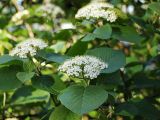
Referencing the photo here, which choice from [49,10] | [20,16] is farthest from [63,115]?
[49,10]

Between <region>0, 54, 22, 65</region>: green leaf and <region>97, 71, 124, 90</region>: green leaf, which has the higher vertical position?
<region>0, 54, 22, 65</region>: green leaf

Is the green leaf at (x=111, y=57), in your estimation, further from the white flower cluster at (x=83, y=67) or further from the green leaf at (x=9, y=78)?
the green leaf at (x=9, y=78)

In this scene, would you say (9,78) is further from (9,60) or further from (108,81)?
(108,81)

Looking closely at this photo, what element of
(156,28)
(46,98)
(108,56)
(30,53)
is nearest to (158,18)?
(156,28)

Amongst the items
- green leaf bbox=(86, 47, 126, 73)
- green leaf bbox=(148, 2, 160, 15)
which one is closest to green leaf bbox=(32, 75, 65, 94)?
green leaf bbox=(86, 47, 126, 73)

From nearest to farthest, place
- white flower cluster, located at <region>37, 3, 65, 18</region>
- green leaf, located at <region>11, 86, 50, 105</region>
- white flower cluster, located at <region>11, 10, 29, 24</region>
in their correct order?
green leaf, located at <region>11, 86, 50, 105</region> → white flower cluster, located at <region>11, 10, 29, 24</region> → white flower cluster, located at <region>37, 3, 65, 18</region>

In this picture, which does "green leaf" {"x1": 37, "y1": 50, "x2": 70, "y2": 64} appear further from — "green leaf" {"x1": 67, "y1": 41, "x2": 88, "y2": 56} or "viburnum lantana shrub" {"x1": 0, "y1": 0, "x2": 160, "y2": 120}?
"green leaf" {"x1": 67, "y1": 41, "x2": 88, "y2": 56}

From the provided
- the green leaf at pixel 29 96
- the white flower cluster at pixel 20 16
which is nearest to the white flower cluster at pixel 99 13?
the green leaf at pixel 29 96
